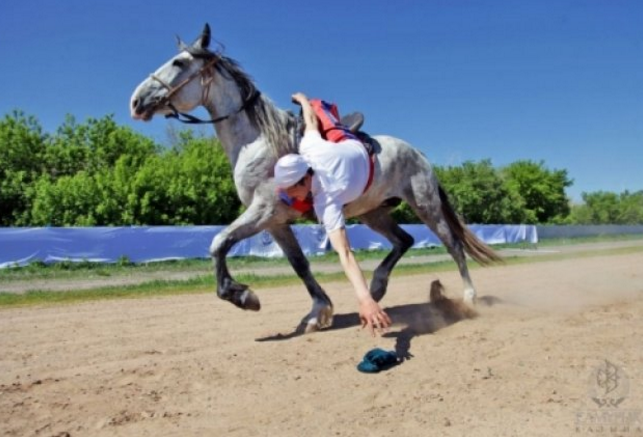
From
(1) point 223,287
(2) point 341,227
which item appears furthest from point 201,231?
(2) point 341,227

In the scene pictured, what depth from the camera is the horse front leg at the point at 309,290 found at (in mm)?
6465

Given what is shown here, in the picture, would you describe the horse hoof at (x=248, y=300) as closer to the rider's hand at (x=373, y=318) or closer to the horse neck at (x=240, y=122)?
the horse neck at (x=240, y=122)

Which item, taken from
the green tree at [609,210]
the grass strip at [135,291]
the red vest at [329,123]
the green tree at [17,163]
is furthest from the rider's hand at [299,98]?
the green tree at [609,210]

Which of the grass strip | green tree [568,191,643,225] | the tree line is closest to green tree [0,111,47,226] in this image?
the tree line

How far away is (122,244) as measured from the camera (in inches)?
859

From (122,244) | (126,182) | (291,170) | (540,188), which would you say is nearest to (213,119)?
(291,170)

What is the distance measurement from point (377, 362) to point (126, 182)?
25423mm

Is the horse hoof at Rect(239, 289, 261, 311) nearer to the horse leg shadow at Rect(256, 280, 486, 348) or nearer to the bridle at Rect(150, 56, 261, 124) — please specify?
the horse leg shadow at Rect(256, 280, 486, 348)

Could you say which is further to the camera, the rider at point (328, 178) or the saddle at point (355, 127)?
the saddle at point (355, 127)

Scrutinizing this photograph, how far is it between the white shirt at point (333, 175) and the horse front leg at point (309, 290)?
1801 mm

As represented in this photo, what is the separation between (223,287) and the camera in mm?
5801

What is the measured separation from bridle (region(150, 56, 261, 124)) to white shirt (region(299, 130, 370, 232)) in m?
1.53

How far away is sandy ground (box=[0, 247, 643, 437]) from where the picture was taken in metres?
3.45

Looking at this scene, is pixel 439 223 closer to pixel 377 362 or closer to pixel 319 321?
pixel 319 321
